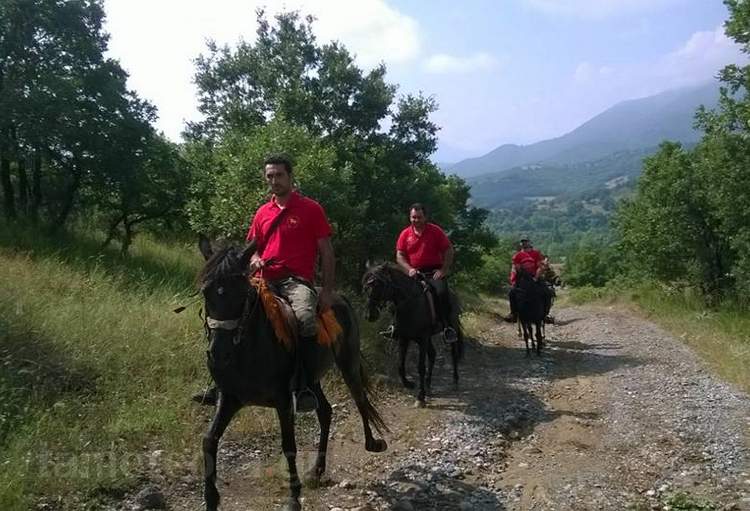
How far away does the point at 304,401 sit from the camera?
5266 millimetres

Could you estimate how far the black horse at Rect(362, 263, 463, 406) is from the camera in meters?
9.52

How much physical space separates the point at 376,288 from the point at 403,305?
663 millimetres

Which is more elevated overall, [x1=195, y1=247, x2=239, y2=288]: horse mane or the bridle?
[x1=195, y1=247, x2=239, y2=288]: horse mane

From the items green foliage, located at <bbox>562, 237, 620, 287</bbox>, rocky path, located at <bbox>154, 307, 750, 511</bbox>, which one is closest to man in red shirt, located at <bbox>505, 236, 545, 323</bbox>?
rocky path, located at <bbox>154, 307, 750, 511</bbox>

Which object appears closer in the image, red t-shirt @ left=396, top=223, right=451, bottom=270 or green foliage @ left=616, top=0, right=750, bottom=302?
red t-shirt @ left=396, top=223, right=451, bottom=270

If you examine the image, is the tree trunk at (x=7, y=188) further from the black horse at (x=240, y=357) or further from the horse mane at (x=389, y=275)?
the black horse at (x=240, y=357)

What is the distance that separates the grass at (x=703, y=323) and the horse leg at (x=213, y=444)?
344 inches

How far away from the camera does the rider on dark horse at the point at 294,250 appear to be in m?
5.36

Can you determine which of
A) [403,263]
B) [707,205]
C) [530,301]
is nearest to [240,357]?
[403,263]

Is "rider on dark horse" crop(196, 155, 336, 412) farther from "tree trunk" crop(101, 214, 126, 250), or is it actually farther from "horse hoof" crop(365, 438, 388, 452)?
"tree trunk" crop(101, 214, 126, 250)

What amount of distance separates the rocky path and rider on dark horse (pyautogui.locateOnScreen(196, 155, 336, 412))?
44.4 inches

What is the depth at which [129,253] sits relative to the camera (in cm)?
1559

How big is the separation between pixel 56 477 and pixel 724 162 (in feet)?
69.7

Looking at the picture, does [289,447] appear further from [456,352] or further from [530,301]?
[530,301]
